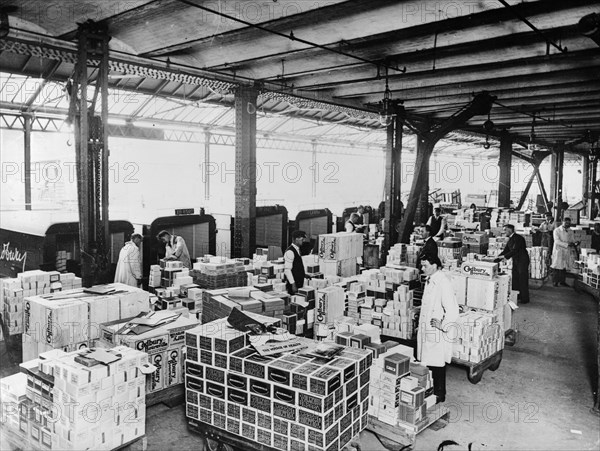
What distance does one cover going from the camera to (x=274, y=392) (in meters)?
4.26

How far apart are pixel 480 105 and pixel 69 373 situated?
439 inches

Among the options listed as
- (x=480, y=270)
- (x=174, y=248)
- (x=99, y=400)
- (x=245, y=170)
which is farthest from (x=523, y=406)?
(x=174, y=248)

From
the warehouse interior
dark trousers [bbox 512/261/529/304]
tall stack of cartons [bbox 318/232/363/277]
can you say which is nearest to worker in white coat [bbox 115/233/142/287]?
the warehouse interior

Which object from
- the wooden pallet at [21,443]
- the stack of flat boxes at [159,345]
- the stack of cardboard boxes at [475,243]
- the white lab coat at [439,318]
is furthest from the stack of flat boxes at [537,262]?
the wooden pallet at [21,443]

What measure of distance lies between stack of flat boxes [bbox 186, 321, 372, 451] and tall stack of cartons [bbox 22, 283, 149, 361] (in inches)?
76.5

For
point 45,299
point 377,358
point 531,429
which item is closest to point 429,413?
point 377,358

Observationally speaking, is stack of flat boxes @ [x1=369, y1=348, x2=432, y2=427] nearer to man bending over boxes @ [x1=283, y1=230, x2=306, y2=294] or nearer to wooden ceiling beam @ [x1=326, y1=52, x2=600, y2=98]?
man bending over boxes @ [x1=283, y1=230, x2=306, y2=294]

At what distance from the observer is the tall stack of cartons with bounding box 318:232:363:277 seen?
1147cm

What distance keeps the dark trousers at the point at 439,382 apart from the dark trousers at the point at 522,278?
669 centimetres

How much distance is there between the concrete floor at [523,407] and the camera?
5.64 meters

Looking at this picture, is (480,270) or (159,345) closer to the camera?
(159,345)

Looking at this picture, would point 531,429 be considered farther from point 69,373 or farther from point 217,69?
point 217,69

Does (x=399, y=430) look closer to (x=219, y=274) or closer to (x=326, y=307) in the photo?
(x=326, y=307)

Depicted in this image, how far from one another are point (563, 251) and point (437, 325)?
10409mm
